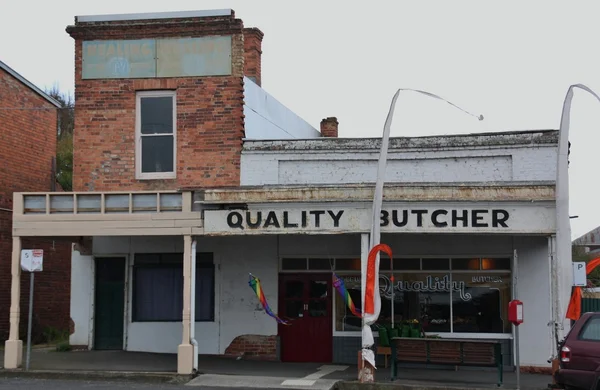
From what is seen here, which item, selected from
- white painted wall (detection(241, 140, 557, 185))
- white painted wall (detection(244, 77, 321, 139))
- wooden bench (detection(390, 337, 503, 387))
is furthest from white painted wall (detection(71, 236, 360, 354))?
wooden bench (detection(390, 337, 503, 387))

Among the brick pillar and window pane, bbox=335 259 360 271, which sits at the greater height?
window pane, bbox=335 259 360 271

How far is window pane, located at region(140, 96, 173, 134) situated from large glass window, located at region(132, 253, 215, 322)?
9.63 feet

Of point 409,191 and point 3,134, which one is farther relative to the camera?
point 3,134

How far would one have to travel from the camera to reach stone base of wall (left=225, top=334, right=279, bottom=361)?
1931 centimetres

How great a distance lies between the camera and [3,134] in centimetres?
2316

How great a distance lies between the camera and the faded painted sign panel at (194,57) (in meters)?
19.3

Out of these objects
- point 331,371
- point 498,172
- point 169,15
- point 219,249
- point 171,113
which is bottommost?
point 331,371

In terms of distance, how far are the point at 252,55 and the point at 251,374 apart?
9944mm

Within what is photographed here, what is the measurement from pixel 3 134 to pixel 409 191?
12.4 metres

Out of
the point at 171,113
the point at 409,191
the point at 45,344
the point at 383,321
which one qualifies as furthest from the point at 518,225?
the point at 45,344

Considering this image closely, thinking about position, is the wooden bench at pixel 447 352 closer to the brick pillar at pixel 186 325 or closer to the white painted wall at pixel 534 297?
the white painted wall at pixel 534 297

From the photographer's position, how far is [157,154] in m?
19.6

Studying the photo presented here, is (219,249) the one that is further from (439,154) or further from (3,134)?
(3,134)

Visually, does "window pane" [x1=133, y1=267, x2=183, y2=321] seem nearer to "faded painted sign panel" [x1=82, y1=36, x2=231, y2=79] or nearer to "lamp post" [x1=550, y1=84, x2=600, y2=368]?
"faded painted sign panel" [x1=82, y1=36, x2=231, y2=79]
